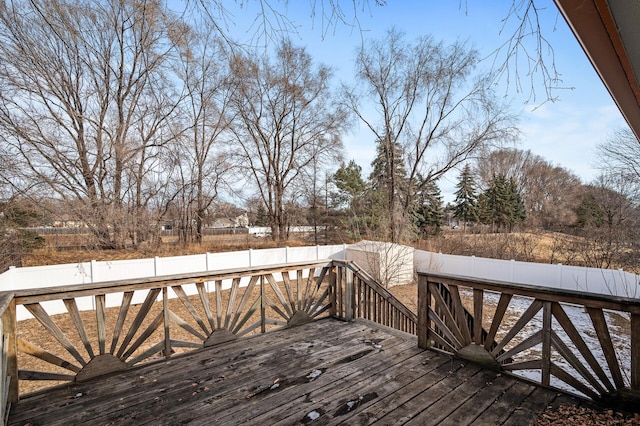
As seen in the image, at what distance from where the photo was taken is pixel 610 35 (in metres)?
0.88

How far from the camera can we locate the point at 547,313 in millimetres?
2441

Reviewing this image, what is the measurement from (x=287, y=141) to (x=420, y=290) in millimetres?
13167

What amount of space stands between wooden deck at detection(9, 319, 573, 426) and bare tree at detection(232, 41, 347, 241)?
39.9ft

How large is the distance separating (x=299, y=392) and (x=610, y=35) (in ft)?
8.81

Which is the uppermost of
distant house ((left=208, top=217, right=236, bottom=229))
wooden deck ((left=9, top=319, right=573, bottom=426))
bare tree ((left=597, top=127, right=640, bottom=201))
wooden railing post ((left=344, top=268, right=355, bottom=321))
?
bare tree ((left=597, top=127, right=640, bottom=201))

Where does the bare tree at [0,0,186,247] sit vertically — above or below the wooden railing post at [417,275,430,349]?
above


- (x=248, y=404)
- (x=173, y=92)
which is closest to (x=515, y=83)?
(x=248, y=404)

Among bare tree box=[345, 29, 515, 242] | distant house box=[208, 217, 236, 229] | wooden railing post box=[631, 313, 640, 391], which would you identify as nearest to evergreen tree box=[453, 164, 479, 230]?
bare tree box=[345, 29, 515, 242]

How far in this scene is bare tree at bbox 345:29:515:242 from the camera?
12.9m

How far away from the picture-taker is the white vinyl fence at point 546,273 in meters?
8.21

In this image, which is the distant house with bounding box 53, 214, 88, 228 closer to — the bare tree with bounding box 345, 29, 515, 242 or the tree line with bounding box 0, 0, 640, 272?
the tree line with bounding box 0, 0, 640, 272

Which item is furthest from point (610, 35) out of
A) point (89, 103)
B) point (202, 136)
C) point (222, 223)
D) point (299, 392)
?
point (222, 223)

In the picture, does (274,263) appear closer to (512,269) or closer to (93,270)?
(93,270)

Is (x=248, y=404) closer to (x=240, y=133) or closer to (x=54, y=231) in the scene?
(x=54, y=231)
